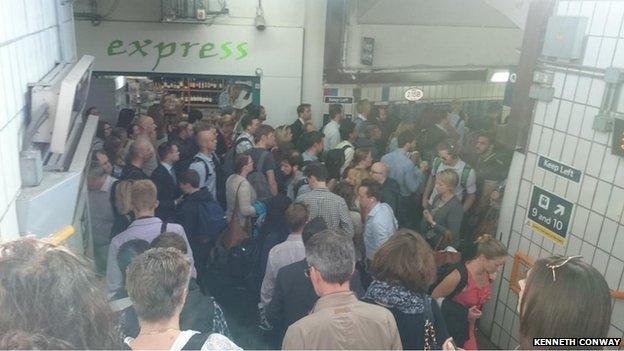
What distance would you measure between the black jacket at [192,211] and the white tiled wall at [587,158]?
309cm

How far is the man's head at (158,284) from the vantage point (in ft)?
6.75

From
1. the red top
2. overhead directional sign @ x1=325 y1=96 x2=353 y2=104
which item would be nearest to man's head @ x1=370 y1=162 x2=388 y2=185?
the red top

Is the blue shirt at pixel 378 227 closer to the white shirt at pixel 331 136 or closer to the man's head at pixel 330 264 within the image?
the man's head at pixel 330 264

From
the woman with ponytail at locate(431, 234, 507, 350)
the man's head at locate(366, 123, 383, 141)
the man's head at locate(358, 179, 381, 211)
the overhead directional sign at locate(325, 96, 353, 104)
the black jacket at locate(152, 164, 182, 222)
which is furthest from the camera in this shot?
the overhead directional sign at locate(325, 96, 353, 104)

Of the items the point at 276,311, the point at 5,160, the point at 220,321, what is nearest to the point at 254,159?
the point at 276,311

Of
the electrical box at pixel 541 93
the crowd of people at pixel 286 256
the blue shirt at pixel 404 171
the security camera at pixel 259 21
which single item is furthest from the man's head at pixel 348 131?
the electrical box at pixel 541 93

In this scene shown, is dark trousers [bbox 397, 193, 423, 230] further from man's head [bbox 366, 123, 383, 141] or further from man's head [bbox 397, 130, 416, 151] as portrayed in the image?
man's head [bbox 366, 123, 383, 141]

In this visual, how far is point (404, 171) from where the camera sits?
21.2ft

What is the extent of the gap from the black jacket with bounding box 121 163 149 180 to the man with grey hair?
289cm

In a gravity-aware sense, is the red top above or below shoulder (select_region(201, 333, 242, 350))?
below

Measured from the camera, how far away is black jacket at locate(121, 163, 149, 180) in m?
4.88

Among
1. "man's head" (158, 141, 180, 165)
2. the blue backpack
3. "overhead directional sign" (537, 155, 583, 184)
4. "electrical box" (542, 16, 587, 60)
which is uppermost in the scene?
"electrical box" (542, 16, 587, 60)

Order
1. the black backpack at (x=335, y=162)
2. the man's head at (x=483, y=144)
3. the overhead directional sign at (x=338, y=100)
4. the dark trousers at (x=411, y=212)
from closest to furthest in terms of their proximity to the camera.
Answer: the black backpack at (x=335, y=162)
the dark trousers at (x=411, y=212)
the man's head at (x=483, y=144)
the overhead directional sign at (x=338, y=100)

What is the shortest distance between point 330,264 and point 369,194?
229 cm
